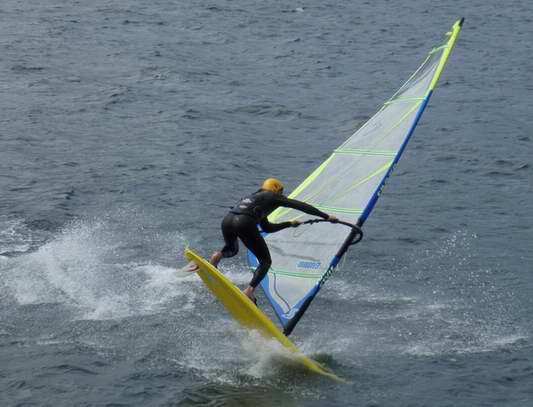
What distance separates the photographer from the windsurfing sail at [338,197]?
14805 mm

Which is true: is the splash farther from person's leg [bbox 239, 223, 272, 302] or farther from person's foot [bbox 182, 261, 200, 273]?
person's foot [bbox 182, 261, 200, 273]

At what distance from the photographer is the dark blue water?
565 inches

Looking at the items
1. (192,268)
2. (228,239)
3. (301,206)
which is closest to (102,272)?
(228,239)

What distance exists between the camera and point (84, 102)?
2992 cm

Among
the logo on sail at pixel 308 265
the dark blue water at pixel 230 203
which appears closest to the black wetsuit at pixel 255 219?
the logo on sail at pixel 308 265

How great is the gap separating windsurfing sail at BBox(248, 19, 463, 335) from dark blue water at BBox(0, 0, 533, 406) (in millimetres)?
979

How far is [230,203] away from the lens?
22.0 m

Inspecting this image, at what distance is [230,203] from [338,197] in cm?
686

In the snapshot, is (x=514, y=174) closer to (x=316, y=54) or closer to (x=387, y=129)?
(x=387, y=129)

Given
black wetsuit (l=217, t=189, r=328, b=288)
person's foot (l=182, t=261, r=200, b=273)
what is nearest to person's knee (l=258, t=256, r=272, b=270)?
black wetsuit (l=217, t=189, r=328, b=288)

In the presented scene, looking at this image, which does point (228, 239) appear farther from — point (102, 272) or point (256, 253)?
point (102, 272)

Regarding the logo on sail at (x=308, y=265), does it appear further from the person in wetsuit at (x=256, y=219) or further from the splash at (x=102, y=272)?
the splash at (x=102, y=272)

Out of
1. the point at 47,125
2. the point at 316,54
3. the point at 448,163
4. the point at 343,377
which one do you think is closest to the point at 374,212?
the point at 448,163

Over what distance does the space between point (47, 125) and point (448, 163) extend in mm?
11084
